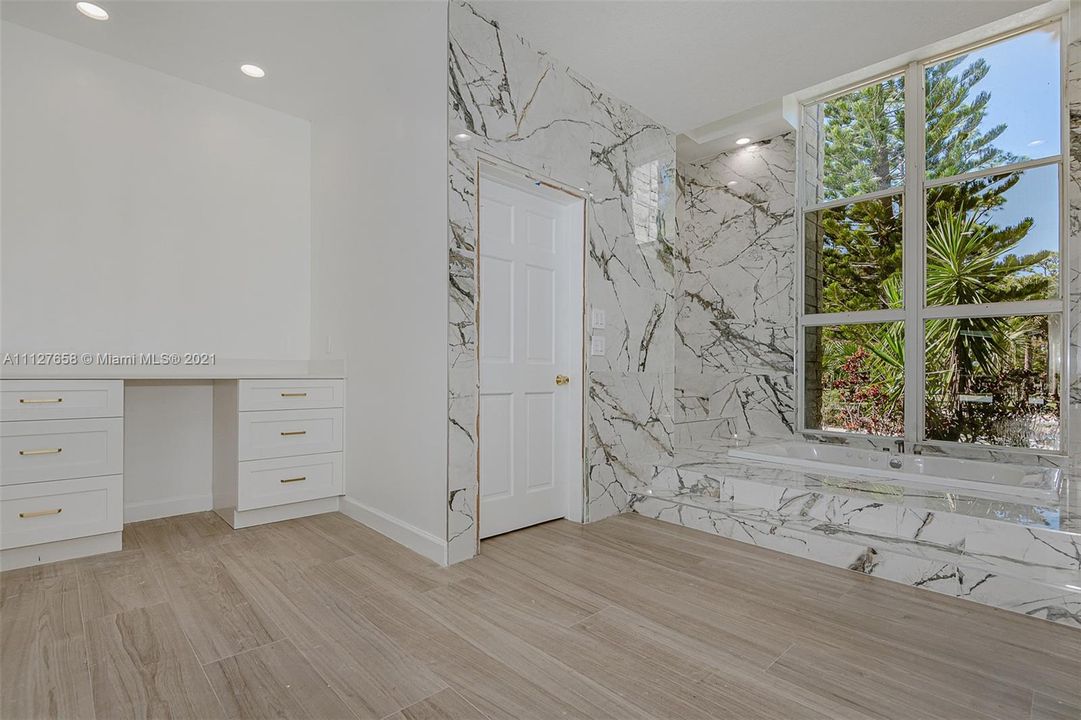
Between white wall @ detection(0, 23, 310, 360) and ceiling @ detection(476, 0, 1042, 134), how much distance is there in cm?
200

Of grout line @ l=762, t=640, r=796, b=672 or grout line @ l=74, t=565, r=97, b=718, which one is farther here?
grout line @ l=762, t=640, r=796, b=672

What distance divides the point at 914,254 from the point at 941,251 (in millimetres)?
168

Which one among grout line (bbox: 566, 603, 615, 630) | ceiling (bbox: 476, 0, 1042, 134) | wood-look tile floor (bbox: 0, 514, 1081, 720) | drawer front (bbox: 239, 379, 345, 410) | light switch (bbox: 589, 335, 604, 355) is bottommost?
grout line (bbox: 566, 603, 615, 630)

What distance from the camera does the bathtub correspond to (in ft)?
9.42

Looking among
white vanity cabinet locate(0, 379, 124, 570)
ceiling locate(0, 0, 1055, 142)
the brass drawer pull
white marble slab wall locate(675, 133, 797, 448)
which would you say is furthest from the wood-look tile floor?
ceiling locate(0, 0, 1055, 142)

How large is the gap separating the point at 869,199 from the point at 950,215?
591mm

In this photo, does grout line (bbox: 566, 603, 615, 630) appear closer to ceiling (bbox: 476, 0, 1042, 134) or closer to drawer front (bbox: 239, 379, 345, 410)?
drawer front (bbox: 239, 379, 345, 410)

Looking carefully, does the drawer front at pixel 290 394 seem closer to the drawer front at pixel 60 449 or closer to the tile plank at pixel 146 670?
the drawer front at pixel 60 449

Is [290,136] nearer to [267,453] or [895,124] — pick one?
[267,453]

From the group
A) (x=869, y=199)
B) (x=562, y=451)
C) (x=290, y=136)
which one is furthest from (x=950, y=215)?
(x=290, y=136)

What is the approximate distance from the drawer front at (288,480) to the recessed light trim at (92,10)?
242 centimetres

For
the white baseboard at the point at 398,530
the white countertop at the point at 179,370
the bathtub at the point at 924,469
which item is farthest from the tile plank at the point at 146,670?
the bathtub at the point at 924,469

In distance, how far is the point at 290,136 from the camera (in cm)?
375

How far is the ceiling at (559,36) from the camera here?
263 centimetres
